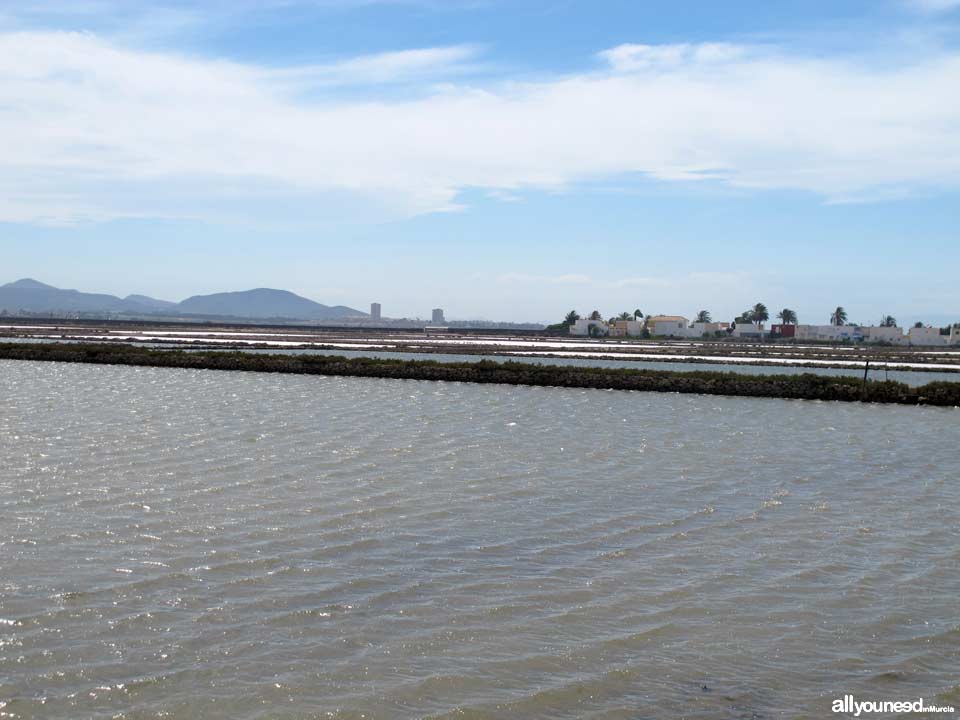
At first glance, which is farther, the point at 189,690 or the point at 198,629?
the point at 198,629

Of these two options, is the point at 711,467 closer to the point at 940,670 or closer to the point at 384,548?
the point at 384,548

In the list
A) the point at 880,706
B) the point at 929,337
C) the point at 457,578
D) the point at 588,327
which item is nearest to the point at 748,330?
the point at 588,327

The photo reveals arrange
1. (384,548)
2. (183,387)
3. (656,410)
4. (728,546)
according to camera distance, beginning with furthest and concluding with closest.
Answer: (183,387), (656,410), (728,546), (384,548)

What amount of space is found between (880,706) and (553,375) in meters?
28.0

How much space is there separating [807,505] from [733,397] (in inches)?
778

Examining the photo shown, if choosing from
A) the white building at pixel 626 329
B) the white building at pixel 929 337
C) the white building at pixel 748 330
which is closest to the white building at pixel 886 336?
the white building at pixel 929 337

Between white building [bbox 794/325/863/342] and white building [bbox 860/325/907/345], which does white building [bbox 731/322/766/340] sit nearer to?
white building [bbox 794/325/863/342]

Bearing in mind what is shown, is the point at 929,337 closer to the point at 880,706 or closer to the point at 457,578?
the point at 457,578

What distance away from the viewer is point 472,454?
14398 millimetres

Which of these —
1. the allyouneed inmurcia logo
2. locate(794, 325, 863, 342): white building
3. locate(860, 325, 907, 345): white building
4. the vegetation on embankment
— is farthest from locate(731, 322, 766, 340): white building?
the allyouneed inmurcia logo

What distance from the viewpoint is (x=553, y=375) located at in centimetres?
3322

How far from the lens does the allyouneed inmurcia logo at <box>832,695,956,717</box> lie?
523cm

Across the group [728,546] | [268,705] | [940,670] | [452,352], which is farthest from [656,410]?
[452,352]

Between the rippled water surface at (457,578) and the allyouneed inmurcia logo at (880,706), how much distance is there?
79 mm
